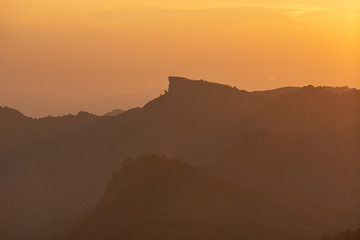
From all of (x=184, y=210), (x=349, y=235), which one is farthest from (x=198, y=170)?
(x=349, y=235)

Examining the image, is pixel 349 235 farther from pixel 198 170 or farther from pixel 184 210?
pixel 198 170

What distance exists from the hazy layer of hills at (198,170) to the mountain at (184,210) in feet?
0.61

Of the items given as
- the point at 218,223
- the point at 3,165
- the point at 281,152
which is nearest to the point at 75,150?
the point at 3,165

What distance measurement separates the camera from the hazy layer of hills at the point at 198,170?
88812 millimetres

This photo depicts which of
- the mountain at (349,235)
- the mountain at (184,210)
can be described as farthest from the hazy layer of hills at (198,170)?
the mountain at (349,235)

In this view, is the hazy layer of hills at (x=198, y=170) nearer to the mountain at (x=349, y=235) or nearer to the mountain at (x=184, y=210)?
the mountain at (x=184, y=210)

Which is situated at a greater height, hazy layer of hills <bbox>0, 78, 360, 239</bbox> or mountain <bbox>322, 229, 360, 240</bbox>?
hazy layer of hills <bbox>0, 78, 360, 239</bbox>

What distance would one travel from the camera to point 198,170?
366ft

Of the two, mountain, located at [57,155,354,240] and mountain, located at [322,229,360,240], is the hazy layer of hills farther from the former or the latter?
mountain, located at [322,229,360,240]

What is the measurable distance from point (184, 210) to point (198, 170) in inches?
928

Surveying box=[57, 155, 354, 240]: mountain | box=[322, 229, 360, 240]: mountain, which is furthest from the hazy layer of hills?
box=[322, 229, 360, 240]: mountain

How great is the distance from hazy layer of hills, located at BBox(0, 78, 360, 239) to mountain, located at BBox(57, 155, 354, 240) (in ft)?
0.61

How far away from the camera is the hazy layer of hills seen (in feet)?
291

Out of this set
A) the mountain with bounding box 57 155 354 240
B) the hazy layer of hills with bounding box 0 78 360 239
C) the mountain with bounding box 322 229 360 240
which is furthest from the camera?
the hazy layer of hills with bounding box 0 78 360 239
